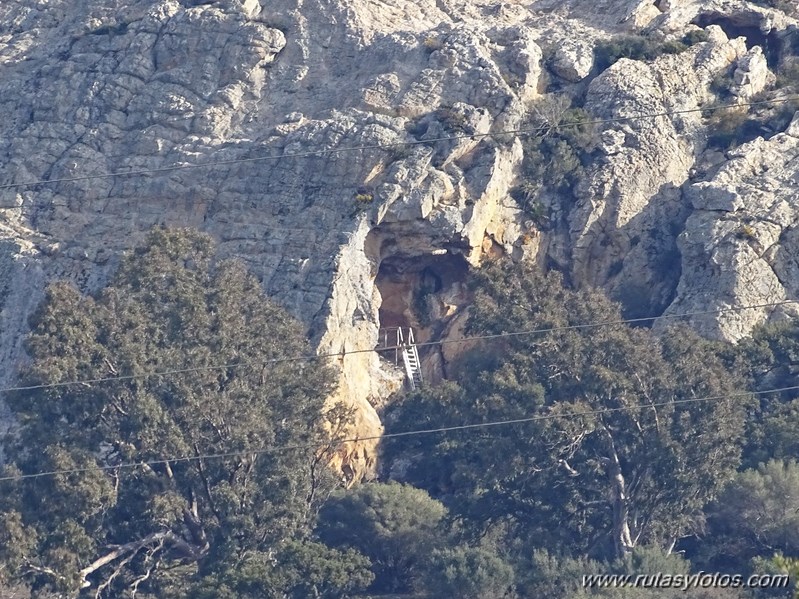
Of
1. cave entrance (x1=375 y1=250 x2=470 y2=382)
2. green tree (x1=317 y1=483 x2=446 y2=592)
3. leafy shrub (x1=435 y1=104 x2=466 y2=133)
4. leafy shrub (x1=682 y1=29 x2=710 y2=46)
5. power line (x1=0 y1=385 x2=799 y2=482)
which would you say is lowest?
green tree (x1=317 y1=483 x2=446 y2=592)

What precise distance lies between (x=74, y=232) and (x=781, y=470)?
21617 mm

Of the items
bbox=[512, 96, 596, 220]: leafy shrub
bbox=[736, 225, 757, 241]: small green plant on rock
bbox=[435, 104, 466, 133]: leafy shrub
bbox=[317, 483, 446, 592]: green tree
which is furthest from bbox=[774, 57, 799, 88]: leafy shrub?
bbox=[317, 483, 446, 592]: green tree

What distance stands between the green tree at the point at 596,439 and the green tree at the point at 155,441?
14.3 feet

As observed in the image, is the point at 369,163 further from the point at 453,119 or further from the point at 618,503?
the point at 618,503

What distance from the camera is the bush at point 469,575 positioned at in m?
46.2

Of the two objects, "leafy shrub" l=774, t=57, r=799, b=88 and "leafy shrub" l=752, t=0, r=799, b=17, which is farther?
"leafy shrub" l=752, t=0, r=799, b=17

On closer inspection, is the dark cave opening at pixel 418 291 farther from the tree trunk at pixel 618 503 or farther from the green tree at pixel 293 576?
the green tree at pixel 293 576

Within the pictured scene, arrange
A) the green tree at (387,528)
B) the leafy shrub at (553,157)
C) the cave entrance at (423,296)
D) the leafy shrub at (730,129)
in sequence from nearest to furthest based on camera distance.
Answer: the green tree at (387,528)
the cave entrance at (423,296)
the leafy shrub at (553,157)
the leafy shrub at (730,129)

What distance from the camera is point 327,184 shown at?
54.2m

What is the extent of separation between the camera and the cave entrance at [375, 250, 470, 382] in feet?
182

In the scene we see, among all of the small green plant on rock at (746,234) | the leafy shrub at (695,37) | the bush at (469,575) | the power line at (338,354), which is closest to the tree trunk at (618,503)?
the power line at (338,354)

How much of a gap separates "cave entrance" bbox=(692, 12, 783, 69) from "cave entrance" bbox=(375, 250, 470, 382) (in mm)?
13569

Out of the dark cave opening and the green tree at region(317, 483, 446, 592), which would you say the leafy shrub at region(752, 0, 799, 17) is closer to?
the dark cave opening

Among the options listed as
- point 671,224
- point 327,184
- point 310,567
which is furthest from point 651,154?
point 310,567
